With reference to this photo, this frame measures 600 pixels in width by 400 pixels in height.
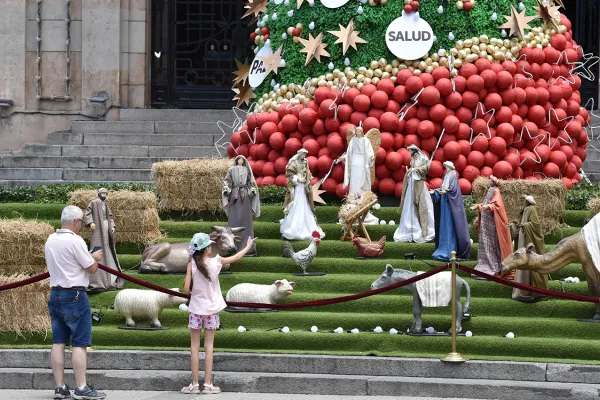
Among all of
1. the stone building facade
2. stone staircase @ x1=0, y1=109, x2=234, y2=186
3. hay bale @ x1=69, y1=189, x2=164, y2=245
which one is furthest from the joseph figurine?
the stone building facade

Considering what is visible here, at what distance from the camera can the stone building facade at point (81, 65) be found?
90.7ft

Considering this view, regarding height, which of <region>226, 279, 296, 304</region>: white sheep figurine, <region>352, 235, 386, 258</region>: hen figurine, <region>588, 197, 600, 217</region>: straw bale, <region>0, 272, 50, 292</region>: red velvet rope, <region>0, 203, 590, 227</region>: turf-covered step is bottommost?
<region>226, 279, 296, 304</region>: white sheep figurine

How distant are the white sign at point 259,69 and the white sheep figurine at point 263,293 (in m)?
6.13

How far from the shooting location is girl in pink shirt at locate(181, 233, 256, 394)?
15484mm

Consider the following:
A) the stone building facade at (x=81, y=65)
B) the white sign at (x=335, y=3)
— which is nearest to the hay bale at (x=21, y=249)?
the white sign at (x=335, y=3)

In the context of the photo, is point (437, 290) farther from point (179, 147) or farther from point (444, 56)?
point (179, 147)

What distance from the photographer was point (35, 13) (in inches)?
1095

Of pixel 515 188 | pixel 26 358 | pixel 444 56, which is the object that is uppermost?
pixel 444 56

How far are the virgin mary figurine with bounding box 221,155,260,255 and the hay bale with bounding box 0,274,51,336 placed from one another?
11.6 ft

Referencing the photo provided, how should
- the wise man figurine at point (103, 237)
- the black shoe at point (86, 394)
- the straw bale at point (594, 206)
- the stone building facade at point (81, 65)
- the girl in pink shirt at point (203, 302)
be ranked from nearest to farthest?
the black shoe at point (86, 394), the girl in pink shirt at point (203, 302), the wise man figurine at point (103, 237), the straw bale at point (594, 206), the stone building facade at point (81, 65)

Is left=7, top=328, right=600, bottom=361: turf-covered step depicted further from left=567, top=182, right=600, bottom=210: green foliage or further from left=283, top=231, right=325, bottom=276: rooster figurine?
left=567, top=182, right=600, bottom=210: green foliage

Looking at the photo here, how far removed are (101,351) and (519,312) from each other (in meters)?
5.36

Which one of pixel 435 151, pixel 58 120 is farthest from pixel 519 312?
pixel 58 120

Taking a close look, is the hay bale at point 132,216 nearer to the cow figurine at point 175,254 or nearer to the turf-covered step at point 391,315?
the cow figurine at point 175,254
